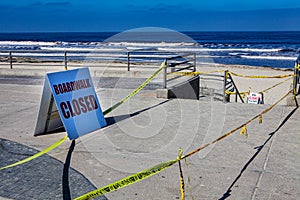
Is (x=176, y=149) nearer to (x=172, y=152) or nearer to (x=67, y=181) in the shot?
(x=172, y=152)

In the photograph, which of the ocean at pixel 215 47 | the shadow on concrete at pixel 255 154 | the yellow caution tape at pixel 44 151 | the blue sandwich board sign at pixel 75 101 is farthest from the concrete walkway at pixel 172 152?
the ocean at pixel 215 47

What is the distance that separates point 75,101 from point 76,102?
27mm

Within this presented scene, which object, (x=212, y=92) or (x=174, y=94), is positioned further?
(x=212, y=92)

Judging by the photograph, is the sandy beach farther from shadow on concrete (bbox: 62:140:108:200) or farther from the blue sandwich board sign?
the blue sandwich board sign

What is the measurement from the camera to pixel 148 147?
6469mm

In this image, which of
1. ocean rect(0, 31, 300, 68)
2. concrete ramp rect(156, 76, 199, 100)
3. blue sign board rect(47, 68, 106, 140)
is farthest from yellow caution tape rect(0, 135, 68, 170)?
ocean rect(0, 31, 300, 68)

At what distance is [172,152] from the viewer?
6.20 m

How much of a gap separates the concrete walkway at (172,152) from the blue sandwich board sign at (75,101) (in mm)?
236

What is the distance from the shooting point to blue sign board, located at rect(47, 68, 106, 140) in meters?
6.84

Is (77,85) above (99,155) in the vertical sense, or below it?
above

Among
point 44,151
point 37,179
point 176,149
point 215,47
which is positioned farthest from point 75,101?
point 215,47

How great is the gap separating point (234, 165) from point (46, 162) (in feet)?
8.58

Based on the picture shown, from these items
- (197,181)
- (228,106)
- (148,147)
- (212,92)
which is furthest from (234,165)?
(212,92)

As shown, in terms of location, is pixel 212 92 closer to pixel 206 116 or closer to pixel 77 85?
pixel 206 116
